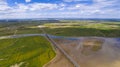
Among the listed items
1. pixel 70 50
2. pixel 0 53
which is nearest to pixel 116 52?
pixel 70 50

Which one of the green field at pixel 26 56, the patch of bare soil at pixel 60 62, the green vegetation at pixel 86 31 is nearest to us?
the patch of bare soil at pixel 60 62

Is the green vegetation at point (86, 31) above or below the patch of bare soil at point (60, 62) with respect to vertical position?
above

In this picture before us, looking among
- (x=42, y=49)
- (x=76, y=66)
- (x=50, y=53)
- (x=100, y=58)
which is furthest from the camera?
(x=42, y=49)

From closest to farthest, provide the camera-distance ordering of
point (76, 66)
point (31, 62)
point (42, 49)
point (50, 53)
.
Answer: point (76, 66) → point (31, 62) → point (50, 53) → point (42, 49)

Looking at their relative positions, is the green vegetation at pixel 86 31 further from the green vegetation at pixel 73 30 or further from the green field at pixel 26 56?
the green field at pixel 26 56

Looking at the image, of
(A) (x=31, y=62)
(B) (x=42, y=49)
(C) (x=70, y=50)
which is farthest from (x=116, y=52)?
(A) (x=31, y=62)

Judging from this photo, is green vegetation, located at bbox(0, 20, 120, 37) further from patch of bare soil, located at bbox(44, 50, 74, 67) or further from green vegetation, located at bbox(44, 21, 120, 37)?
patch of bare soil, located at bbox(44, 50, 74, 67)

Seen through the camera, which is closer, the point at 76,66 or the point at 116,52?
the point at 76,66

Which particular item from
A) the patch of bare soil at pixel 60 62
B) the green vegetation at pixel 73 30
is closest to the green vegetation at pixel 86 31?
the green vegetation at pixel 73 30

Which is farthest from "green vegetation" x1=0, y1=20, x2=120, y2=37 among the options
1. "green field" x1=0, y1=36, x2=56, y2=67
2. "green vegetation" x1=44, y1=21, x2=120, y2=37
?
"green field" x1=0, y1=36, x2=56, y2=67

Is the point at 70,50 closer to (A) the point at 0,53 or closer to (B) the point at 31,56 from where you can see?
(B) the point at 31,56
